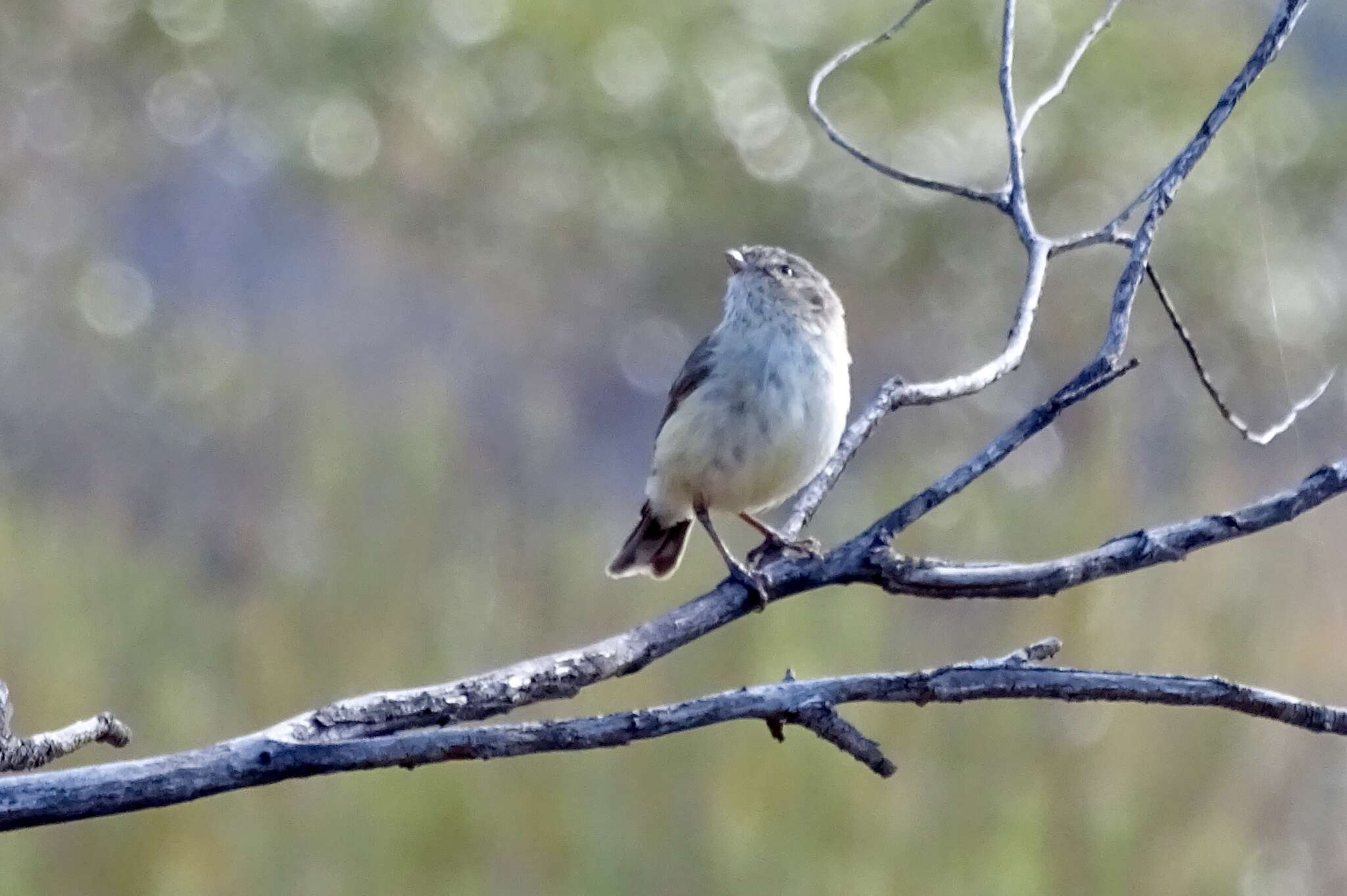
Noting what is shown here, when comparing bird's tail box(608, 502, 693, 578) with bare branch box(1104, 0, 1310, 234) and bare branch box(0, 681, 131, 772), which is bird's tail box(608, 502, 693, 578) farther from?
bare branch box(0, 681, 131, 772)

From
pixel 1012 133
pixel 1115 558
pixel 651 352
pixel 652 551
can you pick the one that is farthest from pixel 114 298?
pixel 1115 558

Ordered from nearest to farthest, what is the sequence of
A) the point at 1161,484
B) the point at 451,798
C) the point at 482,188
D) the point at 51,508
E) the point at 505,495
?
the point at 451,798, the point at 1161,484, the point at 505,495, the point at 51,508, the point at 482,188

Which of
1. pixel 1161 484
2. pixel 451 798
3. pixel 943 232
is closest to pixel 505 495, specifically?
pixel 451 798

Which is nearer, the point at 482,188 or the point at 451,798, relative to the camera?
the point at 451,798

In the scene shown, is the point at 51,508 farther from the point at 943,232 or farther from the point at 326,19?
the point at 943,232

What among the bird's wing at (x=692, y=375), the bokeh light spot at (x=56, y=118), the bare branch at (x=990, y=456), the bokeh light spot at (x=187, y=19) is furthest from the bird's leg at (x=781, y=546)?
the bokeh light spot at (x=187, y=19)

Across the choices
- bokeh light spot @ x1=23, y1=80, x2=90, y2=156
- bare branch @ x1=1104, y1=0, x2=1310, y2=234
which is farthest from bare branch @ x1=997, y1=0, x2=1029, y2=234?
bokeh light spot @ x1=23, y1=80, x2=90, y2=156

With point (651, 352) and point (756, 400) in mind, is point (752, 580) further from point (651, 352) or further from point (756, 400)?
point (651, 352)
